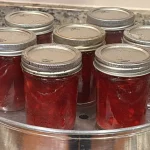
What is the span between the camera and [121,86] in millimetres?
500

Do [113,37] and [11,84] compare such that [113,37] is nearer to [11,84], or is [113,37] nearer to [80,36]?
[80,36]

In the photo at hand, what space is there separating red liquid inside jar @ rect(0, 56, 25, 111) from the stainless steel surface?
74 mm

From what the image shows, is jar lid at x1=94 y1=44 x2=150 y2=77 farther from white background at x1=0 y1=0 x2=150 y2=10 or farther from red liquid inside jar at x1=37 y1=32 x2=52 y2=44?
white background at x1=0 y1=0 x2=150 y2=10

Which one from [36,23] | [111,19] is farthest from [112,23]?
[36,23]

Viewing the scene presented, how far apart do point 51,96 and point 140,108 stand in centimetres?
12

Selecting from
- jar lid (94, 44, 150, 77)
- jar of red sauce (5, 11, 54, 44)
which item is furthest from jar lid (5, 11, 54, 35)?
jar lid (94, 44, 150, 77)

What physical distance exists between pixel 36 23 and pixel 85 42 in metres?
0.10

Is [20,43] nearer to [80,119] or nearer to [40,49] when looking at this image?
[40,49]

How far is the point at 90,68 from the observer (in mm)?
573

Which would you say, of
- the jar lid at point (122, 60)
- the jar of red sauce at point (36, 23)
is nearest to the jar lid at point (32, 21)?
the jar of red sauce at point (36, 23)

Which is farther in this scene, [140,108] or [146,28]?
[146,28]

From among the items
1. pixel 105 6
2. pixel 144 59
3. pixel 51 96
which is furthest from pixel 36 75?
pixel 105 6

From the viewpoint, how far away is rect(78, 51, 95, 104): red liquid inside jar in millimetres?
564

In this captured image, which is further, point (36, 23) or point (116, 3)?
point (116, 3)
